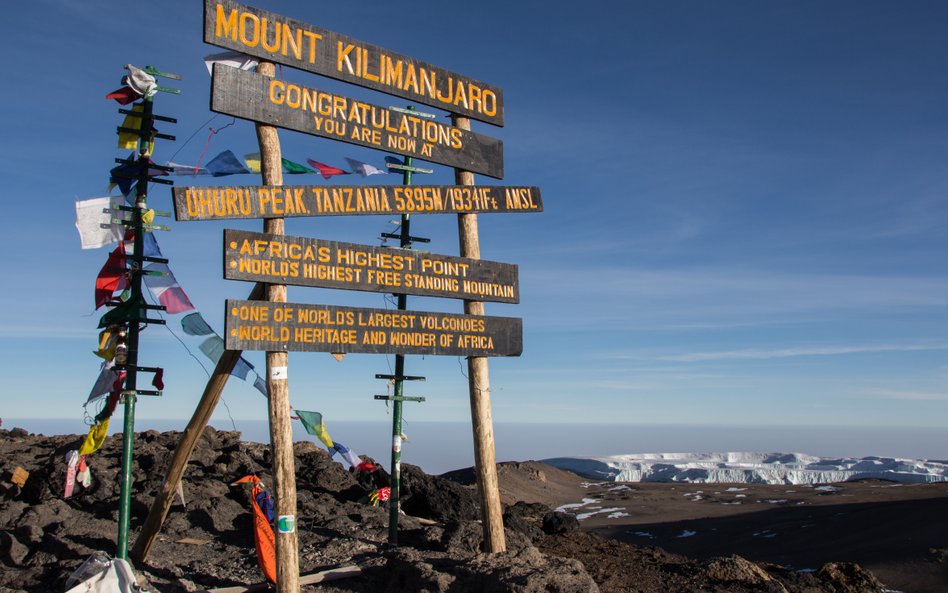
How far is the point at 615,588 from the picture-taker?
10766mm

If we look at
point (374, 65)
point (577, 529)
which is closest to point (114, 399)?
point (374, 65)

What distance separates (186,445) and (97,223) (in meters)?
3.23

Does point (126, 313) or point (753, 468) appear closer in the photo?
point (126, 313)

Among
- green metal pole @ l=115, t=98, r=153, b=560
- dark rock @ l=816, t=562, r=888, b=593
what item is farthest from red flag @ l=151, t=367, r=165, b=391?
dark rock @ l=816, t=562, r=888, b=593

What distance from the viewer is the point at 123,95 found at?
1040 centimetres

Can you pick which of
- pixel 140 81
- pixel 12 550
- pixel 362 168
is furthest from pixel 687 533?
pixel 140 81

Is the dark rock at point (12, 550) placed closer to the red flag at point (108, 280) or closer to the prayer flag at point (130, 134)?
the red flag at point (108, 280)

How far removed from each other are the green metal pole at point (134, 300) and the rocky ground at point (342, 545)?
1241 mm

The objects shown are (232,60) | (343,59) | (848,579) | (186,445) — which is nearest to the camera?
(232,60)

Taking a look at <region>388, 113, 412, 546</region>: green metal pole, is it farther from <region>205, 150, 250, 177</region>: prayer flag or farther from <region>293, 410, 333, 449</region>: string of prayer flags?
<region>205, 150, 250, 177</region>: prayer flag

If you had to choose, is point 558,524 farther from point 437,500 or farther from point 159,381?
point 159,381

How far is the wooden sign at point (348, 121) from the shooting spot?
896 cm

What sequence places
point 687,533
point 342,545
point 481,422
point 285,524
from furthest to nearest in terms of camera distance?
point 687,533 < point 342,545 < point 481,422 < point 285,524

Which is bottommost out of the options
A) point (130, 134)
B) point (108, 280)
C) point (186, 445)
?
point (186, 445)
